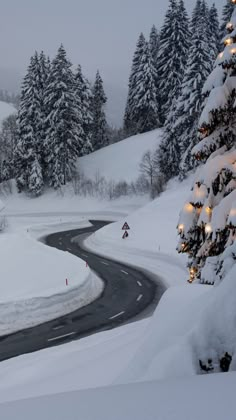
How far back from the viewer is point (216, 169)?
13.3m

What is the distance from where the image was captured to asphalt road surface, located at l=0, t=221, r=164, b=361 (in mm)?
14852

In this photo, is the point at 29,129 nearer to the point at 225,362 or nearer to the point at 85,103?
the point at 85,103

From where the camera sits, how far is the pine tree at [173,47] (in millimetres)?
59219

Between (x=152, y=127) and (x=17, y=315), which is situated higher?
(x=152, y=127)

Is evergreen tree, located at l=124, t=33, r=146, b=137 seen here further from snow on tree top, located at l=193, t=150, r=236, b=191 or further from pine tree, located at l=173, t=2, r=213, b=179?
snow on tree top, located at l=193, t=150, r=236, b=191

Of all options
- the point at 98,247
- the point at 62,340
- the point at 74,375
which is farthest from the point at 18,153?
the point at 74,375

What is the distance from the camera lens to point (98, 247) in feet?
119

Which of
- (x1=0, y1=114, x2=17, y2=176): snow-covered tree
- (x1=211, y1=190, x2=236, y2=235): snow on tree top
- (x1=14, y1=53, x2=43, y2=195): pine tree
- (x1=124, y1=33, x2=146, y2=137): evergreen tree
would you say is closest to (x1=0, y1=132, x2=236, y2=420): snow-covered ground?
(x1=211, y1=190, x2=236, y2=235): snow on tree top

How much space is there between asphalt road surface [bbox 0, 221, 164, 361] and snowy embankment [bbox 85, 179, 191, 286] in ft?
6.18

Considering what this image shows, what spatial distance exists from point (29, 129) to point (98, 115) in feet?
52.8

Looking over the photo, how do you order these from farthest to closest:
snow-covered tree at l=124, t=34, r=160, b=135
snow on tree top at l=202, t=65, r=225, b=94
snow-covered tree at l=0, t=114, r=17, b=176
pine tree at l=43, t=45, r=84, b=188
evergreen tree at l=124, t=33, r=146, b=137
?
snow-covered tree at l=0, t=114, r=17, b=176
evergreen tree at l=124, t=33, r=146, b=137
snow-covered tree at l=124, t=34, r=160, b=135
pine tree at l=43, t=45, r=84, b=188
snow on tree top at l=202, t=65, r=225, b=94

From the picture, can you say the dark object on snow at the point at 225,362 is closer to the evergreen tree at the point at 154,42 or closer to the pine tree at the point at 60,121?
the pine tree at the point at 60,121

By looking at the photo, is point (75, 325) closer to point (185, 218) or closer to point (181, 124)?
point (185, 218)

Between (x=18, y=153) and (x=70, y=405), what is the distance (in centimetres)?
5790
